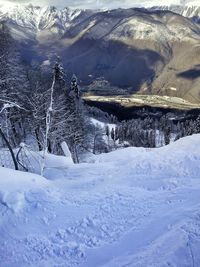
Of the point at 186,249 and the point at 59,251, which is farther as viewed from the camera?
the point at 59,251

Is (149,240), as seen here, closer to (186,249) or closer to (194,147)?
(186,249)

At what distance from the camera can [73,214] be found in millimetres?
16781

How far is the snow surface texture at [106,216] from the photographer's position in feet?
44.4

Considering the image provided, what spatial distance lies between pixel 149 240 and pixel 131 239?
2.43 ft

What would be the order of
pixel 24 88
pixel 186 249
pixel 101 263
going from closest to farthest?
pixel 186 249
pixel 101 263
pixel 24 88

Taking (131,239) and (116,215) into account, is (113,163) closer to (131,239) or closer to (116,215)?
(116,215)

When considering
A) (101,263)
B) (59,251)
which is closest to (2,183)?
(59,251)

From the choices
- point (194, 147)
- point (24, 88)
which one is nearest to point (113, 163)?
point (194, 147)

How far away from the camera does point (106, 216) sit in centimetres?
1659

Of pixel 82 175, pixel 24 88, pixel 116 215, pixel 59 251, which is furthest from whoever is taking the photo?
pixel 24 88

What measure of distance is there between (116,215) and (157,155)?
7035 millimetres

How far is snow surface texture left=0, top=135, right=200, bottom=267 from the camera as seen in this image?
13531 millimetres

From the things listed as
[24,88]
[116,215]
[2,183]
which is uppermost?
[2,183]

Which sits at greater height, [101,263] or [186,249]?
[186,249]
